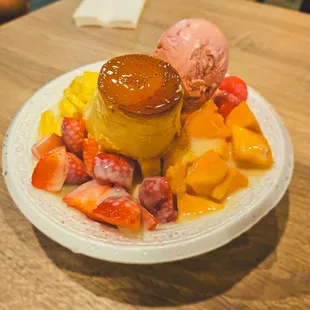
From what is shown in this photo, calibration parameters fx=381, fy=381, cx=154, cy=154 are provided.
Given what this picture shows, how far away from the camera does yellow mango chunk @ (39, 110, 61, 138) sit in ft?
3.88

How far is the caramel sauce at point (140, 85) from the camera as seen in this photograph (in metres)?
0.99

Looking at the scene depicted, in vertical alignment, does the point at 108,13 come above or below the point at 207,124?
below

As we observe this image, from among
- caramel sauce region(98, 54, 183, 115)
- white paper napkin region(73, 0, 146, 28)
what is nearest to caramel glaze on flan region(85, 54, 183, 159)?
caramel sauce region(98, 54, 183, 115)

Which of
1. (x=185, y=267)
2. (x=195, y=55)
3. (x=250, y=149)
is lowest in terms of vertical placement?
(x=185, y=267)

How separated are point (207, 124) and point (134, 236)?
41 centimetres

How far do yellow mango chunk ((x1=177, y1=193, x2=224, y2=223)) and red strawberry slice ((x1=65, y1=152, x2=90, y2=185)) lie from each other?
0.27 metres

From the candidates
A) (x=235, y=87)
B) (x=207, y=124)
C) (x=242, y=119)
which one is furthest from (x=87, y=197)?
(x=235, y=87)

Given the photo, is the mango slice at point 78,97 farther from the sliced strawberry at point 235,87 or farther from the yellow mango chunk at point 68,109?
the sliced strawberry at point 235,87

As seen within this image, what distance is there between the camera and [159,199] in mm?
972

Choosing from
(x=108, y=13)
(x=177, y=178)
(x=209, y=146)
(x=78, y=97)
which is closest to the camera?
(x=177, y=178)

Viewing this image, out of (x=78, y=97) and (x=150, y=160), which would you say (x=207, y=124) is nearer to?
(x=150, y=160)

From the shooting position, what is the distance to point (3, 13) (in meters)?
2.29

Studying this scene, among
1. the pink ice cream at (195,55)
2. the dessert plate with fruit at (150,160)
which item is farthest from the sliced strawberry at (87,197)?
the pink ice cream at (195,55)

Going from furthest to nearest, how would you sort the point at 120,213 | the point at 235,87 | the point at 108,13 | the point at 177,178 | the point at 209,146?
the point at 108,13 → the point at 235,87 → the point at 209,146 → the point at 177,178 → the point at 120,213
